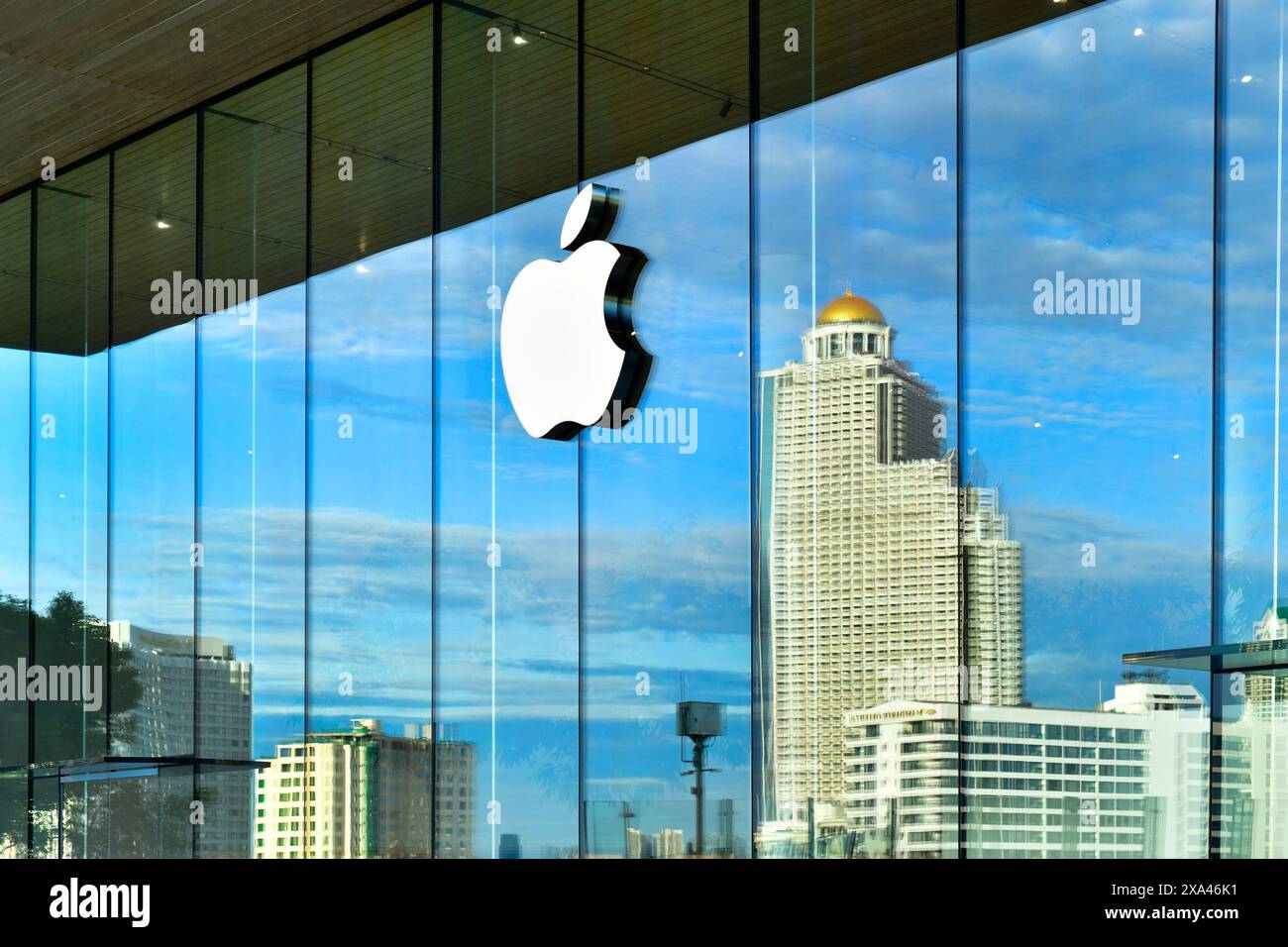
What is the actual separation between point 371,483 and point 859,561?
392 cm

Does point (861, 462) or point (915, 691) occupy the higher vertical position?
point (861, 462)

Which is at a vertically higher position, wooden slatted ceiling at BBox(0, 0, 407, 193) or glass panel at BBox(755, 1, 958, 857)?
wooden slatted ceiling at BBox(0, 0, 407, 193)

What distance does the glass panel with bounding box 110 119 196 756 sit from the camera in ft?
39.1

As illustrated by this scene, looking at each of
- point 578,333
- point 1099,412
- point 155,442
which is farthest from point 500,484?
point 155,442

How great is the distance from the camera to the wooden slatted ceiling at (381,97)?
8.27m

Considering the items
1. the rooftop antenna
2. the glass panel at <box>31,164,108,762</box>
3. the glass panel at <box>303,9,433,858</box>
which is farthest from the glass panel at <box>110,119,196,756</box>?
the rooftop antenna

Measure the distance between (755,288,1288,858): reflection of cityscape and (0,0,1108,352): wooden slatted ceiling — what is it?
1.57 m

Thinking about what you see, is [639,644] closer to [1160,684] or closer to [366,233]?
[1160,684]

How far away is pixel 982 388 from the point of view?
23.6ft

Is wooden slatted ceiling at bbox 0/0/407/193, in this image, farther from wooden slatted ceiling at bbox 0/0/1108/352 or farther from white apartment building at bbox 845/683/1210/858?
white apartment building at bbox 845/683/1210/858

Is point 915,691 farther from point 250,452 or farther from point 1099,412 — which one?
point 250,452

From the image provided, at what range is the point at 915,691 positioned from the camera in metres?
7.21

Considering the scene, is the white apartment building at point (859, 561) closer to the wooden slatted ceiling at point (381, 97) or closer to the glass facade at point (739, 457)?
the glass facade at point (739, 457)
